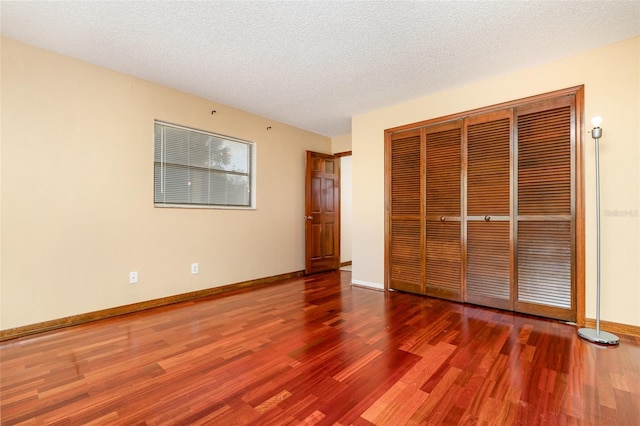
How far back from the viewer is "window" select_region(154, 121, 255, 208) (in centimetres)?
331

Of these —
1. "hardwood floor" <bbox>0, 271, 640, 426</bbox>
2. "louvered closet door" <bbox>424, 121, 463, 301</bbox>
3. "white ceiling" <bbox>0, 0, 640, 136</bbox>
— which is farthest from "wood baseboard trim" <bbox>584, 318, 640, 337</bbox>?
"white ceiling" <bbox>0, 0, 640, 136</bbox>

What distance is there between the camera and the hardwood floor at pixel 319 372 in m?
1.42

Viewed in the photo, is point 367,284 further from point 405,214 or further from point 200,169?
point 200,169

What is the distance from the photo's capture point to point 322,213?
511cm

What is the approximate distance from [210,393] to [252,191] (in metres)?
2.99

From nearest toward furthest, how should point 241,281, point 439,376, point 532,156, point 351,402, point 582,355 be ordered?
point 351,402 < point 439,376 < point 582,355 < point 532,156 < point 241,281

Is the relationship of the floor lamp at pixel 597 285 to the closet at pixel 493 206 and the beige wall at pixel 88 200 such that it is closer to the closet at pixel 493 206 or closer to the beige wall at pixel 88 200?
the closet at pixel 493 206

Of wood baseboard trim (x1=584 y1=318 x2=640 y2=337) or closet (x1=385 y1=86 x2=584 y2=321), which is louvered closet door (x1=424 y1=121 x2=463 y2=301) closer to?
closet (x1=385 y1=86 x2=584 y2=321)

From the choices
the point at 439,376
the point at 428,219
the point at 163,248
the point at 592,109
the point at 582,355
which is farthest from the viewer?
the point at 428,219

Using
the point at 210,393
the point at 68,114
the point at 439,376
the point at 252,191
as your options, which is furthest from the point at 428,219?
the point at 68,114

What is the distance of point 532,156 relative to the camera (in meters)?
2.79

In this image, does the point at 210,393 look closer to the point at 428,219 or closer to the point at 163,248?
the point at 163,248

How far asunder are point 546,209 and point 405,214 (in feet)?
4.70

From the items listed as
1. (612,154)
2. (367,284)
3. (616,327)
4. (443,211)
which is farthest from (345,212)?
(616,327)
